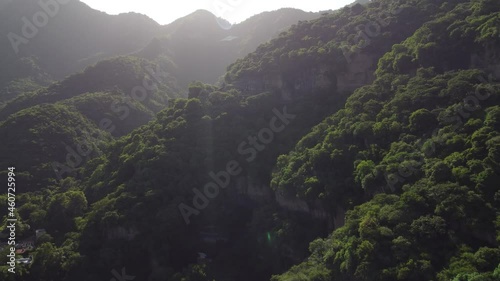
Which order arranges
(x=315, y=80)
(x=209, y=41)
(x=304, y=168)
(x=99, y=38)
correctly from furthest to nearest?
(x=209, y=41) → (x=99, y=38) → (x=315, y=80) → (x=304, y=168)

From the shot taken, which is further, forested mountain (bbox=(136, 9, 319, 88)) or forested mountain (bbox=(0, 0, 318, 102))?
forested mountain (bbox=(136, 9, 319, 88))

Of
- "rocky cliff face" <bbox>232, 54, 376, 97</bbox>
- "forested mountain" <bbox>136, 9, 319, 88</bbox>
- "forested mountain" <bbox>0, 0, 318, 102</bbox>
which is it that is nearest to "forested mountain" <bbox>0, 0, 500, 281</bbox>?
"rocky cliff face" <bbox>232, 54, 376, 97</bbox>

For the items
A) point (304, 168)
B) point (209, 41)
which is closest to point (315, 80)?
point (304, 168)

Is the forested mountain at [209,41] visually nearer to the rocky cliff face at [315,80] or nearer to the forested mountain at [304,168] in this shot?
the rocky cliff face at [315,80]

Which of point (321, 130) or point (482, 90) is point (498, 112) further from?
point (321, 130)

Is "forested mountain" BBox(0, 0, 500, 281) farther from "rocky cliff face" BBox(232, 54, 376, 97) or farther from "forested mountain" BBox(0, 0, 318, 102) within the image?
"forested mountain" BBox(0, 0, 318, 102)

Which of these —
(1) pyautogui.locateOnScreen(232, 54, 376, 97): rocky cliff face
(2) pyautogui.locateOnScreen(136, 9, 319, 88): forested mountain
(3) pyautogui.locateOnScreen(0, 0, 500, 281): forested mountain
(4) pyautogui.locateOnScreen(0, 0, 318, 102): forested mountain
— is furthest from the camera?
(2) pyautogui.locateOnScreen(136, 9, 319, 88): forested mountain

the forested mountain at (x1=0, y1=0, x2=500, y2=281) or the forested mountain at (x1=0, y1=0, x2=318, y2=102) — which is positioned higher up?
the forested mountain at (x1=0, y1=0, x2=318, y2=102)

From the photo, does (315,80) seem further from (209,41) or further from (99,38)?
(99,38)
